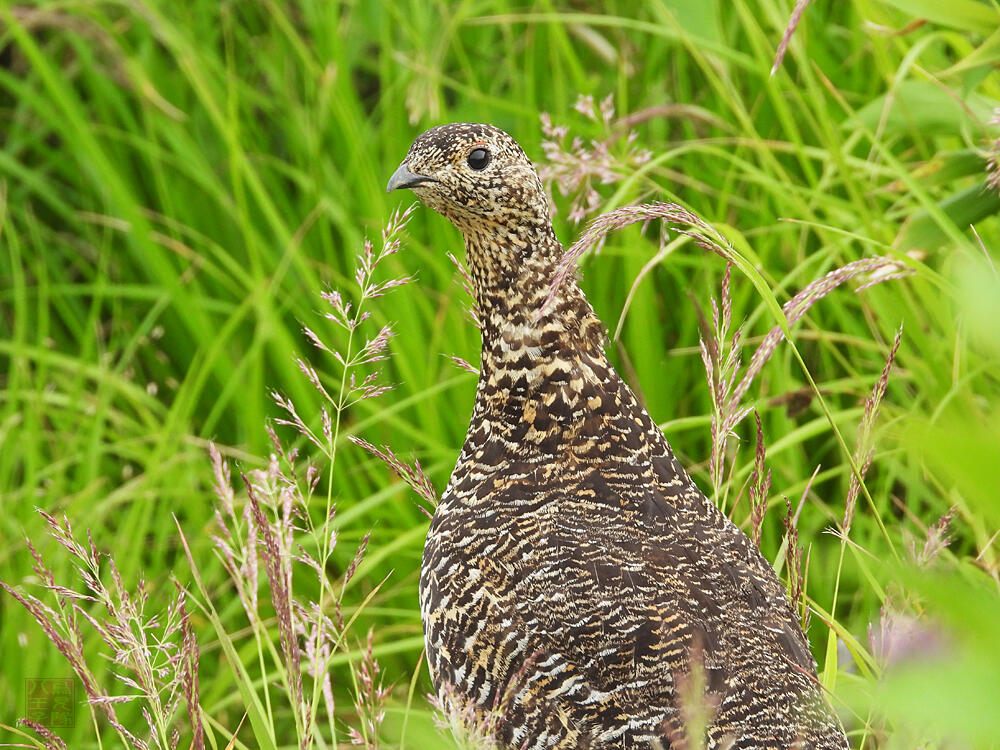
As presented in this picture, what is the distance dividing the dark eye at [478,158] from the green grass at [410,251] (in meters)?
0.50

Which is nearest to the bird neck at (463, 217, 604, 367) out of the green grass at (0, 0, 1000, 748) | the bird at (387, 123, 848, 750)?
the bird at (387, 123, 848, 750)

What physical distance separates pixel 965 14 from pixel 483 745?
1718 mm

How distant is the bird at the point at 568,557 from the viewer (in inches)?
71.6

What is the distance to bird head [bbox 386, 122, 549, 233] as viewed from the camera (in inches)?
90.4

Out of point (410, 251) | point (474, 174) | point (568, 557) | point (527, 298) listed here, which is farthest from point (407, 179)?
point (410, 251)

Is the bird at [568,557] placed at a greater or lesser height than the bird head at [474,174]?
lesser

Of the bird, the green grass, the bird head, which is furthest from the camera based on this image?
the green grass

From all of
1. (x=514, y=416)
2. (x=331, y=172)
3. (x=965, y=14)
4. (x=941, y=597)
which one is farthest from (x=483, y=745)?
(x=331, y=172)

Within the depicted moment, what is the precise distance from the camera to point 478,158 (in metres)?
2.30

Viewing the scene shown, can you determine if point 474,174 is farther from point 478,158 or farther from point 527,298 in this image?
point 527,298

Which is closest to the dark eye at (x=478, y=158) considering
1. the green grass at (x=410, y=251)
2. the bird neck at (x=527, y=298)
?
the bird neck at (x=527, y=298)

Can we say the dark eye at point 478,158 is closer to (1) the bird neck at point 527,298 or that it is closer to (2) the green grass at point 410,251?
(1) the bird neck at point 527,298

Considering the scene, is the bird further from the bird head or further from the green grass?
the green grass

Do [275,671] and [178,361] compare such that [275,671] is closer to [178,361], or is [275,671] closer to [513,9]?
[178,361]
